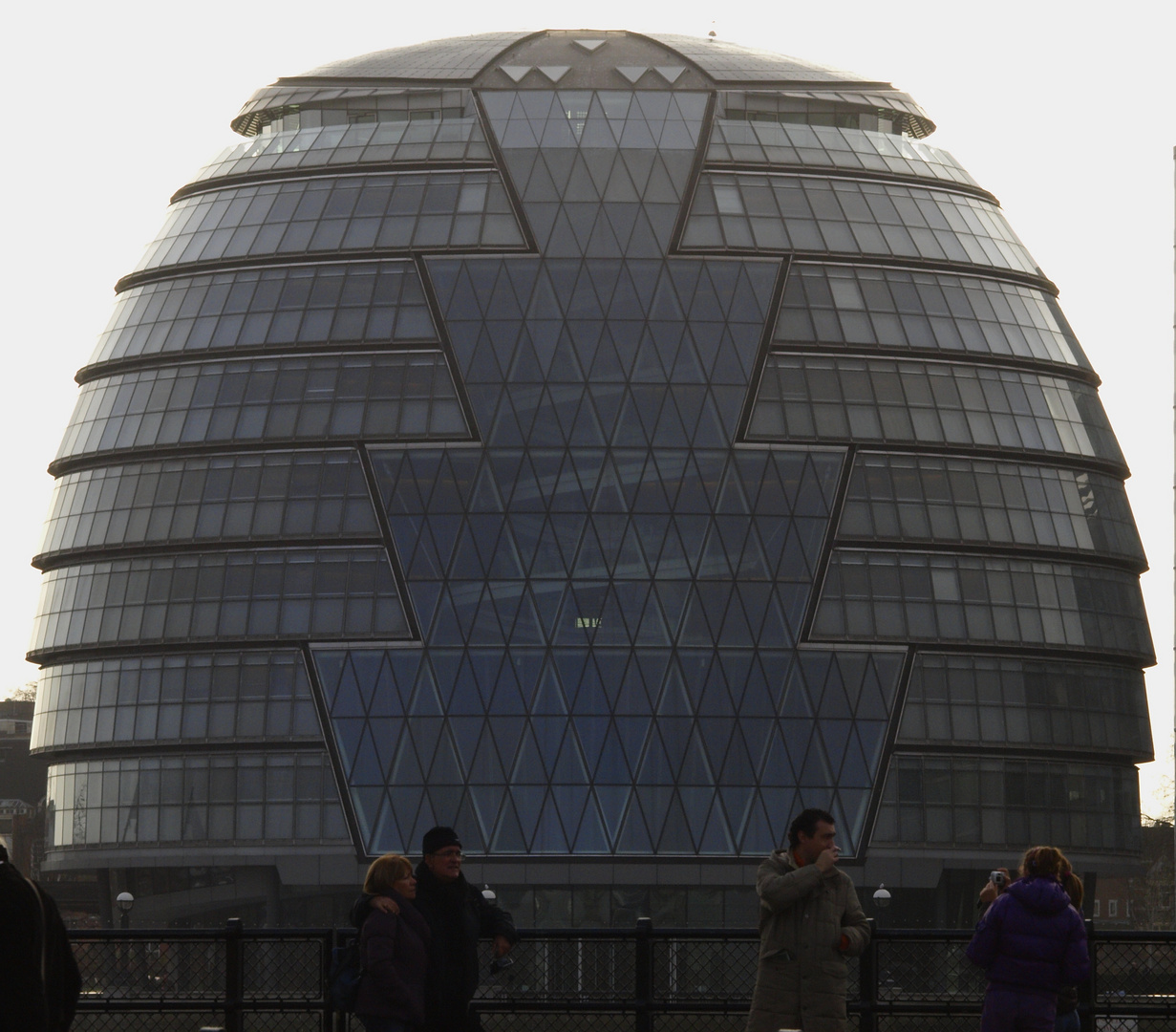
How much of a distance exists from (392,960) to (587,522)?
2138 inches

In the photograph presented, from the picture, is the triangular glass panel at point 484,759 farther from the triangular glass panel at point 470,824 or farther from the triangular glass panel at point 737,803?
the triangular glass panel at point 737,803

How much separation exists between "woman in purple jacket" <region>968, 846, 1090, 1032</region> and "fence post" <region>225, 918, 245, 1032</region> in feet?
24.7

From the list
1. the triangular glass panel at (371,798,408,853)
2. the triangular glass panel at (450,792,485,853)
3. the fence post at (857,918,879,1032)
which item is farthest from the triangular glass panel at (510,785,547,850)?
the fence post at (857,918,879,1032)

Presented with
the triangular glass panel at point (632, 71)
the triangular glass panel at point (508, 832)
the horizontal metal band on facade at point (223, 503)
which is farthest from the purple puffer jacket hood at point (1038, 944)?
the triangular glass panel at point (632, 71)

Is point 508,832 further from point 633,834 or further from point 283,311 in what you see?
point 283,311

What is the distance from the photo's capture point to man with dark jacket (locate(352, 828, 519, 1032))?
67.5 ft

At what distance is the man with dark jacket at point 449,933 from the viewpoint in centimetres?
2058

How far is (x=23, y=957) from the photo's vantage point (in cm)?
1691

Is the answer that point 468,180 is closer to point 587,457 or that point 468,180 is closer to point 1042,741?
point 587,457

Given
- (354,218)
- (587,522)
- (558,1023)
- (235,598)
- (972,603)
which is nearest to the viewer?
(558,1023)

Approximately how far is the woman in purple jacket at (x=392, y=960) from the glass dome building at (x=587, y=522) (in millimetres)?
52218

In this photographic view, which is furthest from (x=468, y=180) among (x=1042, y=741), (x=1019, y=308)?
(x=1042, y=741)

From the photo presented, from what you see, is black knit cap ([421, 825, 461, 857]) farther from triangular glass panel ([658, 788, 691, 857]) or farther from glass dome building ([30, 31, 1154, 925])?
triangular glass panel ([658, 788, 691, 857])

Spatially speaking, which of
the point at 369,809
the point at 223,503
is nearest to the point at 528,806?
the point at 369,809
